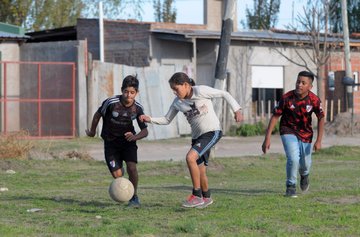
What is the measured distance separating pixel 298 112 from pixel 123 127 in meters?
2.44

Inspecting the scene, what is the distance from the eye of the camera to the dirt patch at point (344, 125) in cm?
2900

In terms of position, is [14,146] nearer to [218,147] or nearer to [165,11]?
[218,147]

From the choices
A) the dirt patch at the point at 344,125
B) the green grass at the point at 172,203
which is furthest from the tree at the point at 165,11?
the green grass at the point at 172,203

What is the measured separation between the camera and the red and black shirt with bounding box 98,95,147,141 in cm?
1104

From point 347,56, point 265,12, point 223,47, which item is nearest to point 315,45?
point 347,56

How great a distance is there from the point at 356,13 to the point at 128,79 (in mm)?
41847

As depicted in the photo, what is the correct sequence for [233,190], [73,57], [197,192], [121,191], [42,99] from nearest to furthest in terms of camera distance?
[121,191]
[197,192]
[233,190]
[42,99]
[73,57]

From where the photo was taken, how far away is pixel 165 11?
63.0 m

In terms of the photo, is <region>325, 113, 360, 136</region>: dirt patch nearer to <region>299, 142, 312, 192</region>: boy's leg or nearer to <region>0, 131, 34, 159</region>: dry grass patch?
<region>0, 131, 34, 159</region>: dry grass patch

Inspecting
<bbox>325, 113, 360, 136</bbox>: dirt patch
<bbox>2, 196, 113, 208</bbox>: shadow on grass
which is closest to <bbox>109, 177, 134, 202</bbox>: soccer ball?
<bbox>2, 196, 113, 208</bbox>: shadow on grass

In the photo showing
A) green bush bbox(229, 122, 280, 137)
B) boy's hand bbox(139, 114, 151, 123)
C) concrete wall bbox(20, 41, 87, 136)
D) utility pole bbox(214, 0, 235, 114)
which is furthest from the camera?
green bush bbox(229, 122, 280, 137)

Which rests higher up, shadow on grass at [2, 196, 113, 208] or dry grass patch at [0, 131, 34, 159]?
dry grass patch at [0, 131, 34, 159]

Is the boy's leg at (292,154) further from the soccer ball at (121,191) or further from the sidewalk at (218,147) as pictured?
the sidewalk at (218,147)

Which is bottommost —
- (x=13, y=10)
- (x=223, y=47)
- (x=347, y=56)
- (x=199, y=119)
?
(x=199, y=119)
